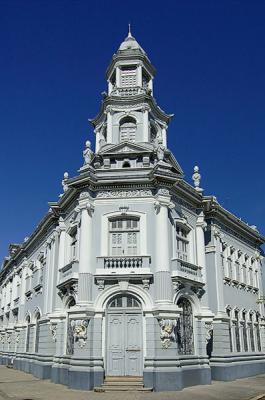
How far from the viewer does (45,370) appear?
20.7 metres

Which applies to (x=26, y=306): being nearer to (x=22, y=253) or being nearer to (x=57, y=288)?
(x=22, y=253)

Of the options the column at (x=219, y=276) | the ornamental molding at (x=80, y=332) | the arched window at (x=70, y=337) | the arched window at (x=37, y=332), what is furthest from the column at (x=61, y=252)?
the column at (x=219, y=276)

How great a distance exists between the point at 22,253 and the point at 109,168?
1369cm

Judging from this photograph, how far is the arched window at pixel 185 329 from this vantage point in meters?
17.8

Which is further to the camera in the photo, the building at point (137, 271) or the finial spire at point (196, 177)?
the finial spire at point (196, 177)

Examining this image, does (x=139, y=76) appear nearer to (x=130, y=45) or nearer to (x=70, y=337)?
(x=130, y=45)

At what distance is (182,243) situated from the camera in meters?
20.1

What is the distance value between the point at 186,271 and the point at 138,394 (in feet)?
19.2

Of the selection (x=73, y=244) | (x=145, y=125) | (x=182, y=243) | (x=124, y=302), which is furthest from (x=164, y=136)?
(x=124, y=302)

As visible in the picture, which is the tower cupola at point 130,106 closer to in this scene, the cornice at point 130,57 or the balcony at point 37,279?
the cornice at point 130,57

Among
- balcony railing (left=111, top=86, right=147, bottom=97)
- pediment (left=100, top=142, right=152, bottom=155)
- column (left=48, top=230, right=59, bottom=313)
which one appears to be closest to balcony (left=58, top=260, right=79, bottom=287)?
column (left=48, top=230, right=59, bottom=313)

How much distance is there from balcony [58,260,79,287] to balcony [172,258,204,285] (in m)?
4.34

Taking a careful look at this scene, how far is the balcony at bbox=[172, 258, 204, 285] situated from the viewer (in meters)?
18.0

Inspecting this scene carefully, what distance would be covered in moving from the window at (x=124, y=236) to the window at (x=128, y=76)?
9.90m
